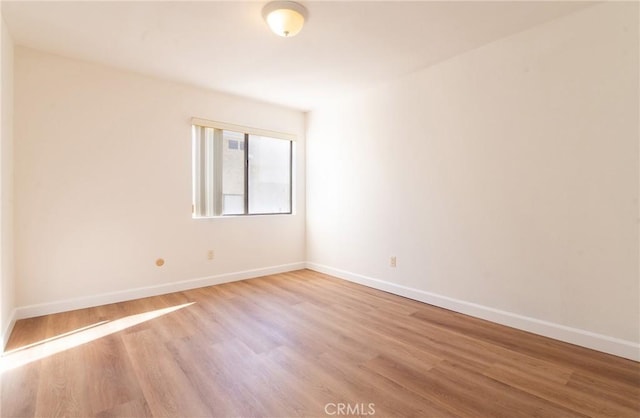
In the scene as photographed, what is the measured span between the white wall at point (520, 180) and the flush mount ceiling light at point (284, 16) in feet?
5.28

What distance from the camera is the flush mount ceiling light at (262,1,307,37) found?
215 cm

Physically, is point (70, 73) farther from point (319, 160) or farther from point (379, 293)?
point (379, 293)

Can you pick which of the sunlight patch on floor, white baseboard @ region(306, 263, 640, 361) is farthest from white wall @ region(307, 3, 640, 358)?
the sunlight patch on floor

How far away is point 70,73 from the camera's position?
3.03 meters

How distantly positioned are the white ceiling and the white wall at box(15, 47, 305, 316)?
0.91ft

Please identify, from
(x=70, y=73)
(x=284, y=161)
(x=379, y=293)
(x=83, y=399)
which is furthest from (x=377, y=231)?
(x=70, y=73)

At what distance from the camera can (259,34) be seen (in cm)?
259

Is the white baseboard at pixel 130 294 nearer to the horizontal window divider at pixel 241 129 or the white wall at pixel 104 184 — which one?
the white wall at pixel 104 184

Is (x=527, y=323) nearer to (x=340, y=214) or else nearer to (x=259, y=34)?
(x=340, y=214)

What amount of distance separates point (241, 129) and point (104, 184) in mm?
1718

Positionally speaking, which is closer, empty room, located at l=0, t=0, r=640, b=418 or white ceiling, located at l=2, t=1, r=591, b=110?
empty room, located at l=0, t=0, r=640, b=418

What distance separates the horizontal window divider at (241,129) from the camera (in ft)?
12.5

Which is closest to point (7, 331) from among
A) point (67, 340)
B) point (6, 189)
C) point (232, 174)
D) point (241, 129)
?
point (67, 340)

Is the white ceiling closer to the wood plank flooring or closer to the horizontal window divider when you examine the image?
the horizontal window divider
